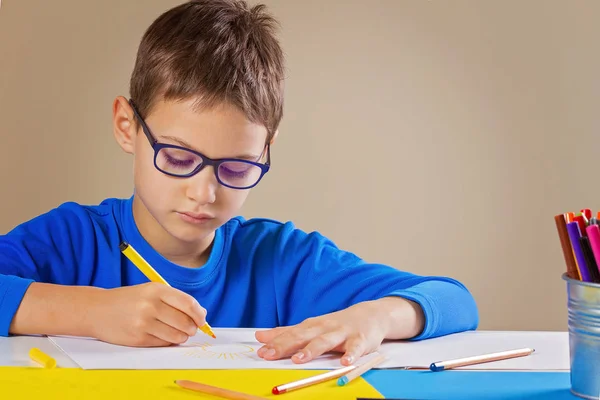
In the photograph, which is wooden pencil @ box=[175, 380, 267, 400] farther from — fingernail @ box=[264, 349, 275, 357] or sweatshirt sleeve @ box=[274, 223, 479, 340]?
sweatshirt sleeve @ box=[274, 223, 479, 340]

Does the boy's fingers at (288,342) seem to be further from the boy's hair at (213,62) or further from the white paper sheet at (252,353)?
the boy's hair at (213,62)

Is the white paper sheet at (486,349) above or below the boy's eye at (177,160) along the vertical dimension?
below

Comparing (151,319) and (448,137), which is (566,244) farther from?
(448,137)

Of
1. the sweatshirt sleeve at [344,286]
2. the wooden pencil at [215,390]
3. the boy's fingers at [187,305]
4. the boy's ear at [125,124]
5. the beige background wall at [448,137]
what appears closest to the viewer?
the wooden pencil at [215,390]

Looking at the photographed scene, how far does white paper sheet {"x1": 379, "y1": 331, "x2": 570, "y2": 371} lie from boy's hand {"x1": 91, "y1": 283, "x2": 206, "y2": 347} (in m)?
0.24

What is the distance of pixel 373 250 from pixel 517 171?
0.61 meters

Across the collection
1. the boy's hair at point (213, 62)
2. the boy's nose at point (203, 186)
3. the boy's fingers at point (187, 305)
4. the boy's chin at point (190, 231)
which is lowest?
the boy's fingers at point (187, 305)

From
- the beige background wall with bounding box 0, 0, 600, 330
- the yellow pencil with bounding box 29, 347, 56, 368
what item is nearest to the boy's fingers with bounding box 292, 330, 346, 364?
the yellow pencil with bounding box 29, 347, 56, 368

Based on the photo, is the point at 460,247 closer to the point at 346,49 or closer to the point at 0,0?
the point at 346,49

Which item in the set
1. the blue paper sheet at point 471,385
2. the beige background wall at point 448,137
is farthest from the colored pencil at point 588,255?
the beige background wall at point 448,137

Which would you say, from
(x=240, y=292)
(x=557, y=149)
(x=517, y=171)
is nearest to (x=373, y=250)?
(x=517, y=171)

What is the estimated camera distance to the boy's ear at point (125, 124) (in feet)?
3.91

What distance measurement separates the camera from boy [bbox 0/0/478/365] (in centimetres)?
89

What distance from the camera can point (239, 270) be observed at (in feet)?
4.24
